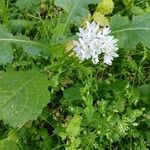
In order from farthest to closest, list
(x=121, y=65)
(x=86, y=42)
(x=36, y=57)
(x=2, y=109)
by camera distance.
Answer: (x=121, y=65) < (x=36, y=57) < (x=86, y=42) < (x=2, y=109)

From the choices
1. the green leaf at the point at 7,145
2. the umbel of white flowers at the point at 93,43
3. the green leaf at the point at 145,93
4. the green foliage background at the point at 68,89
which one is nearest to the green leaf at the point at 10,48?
the green foliage background at the point at 68,89

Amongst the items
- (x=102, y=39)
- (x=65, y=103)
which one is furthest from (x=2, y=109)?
(x=102, y=39)

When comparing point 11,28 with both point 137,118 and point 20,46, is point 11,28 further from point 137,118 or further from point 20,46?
point 137,118

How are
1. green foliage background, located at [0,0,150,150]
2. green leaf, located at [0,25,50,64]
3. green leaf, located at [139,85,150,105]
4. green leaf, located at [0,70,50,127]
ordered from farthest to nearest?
green leaf, located at [139,85,150,105] → green leaf, located at [0,25,50,64] → green foliage background, located at [0,0,150,150] → green leaf, located at [0,70,50,127]

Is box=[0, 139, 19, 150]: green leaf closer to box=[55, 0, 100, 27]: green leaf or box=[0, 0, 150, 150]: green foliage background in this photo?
box=[0, 0, 150, 150]: green foliage background

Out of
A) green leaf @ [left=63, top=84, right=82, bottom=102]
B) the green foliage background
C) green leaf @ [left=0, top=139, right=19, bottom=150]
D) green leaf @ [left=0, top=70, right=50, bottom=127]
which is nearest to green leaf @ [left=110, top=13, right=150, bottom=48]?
the green foliage background

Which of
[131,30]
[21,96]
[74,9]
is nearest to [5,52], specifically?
[21,96]
